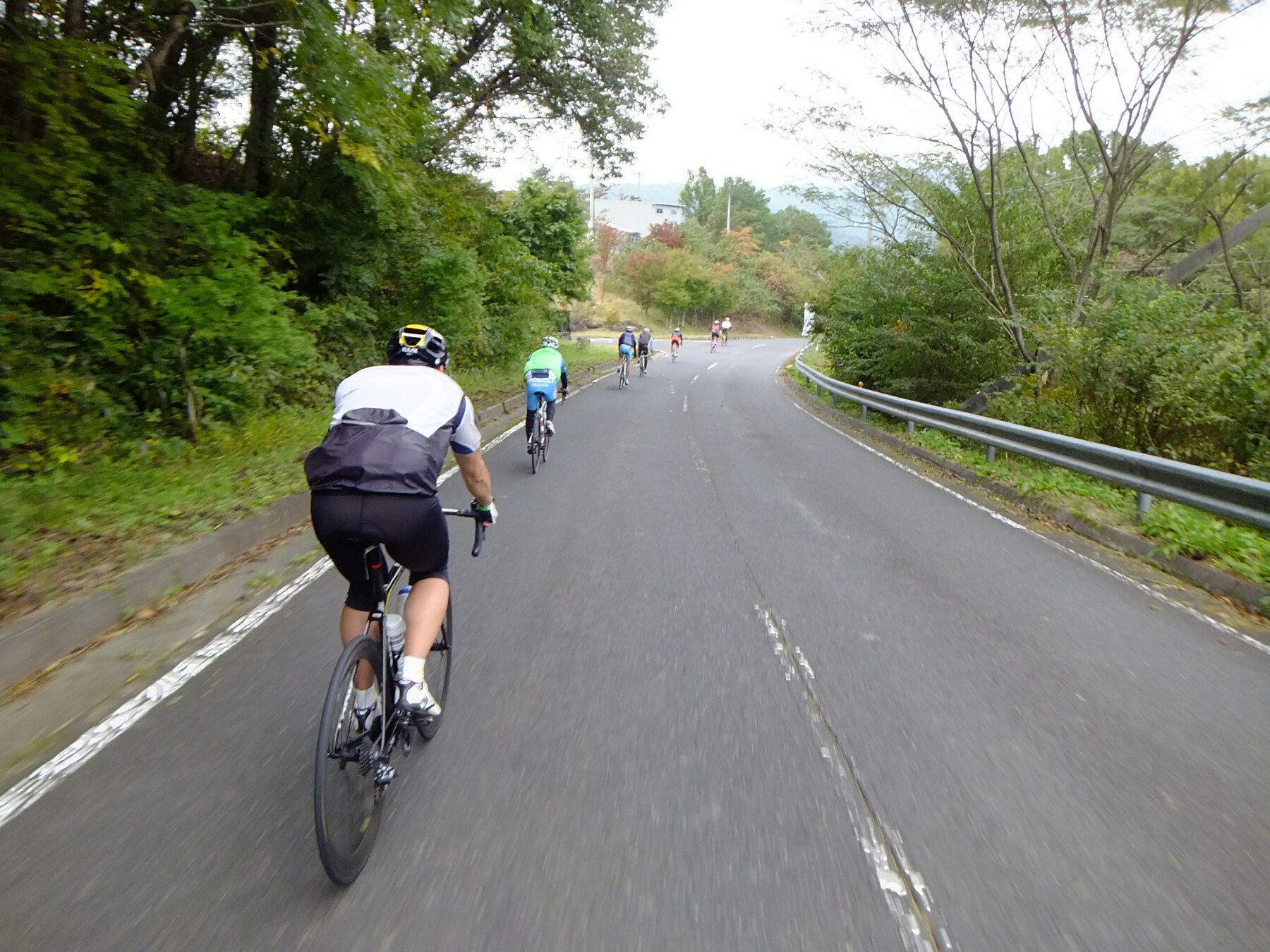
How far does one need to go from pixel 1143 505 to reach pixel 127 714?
8.62 m

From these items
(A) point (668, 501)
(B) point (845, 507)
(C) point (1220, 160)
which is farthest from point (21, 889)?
(C) point (1220, 160)

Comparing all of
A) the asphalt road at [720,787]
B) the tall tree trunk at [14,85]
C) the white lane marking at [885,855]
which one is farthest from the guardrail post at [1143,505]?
the tall tree trunk at [14,85]

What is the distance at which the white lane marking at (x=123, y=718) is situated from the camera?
126 inches

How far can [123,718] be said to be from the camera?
3836 millimetres

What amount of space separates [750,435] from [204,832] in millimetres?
12880

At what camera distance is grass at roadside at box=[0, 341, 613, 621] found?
17.4ft

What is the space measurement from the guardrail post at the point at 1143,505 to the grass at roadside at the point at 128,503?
8329 millimetres

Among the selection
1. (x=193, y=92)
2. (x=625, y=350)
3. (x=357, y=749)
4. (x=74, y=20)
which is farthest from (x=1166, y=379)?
(x=625, y=350)

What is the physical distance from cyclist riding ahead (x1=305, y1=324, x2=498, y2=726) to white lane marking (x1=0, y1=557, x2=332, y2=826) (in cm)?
138

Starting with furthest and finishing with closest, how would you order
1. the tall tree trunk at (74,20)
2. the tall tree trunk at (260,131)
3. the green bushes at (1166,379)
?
the tall tree trunk at (260,131) → the green bushes at (1166,379) → the tall tree trunk at (74,20)

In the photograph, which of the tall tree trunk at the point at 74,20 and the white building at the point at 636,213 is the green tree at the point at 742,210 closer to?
the white building at the point at 636,213

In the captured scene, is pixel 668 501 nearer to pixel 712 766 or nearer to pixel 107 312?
pixel 712 766

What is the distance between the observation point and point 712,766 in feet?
11.4

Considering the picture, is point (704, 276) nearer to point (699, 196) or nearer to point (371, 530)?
point (699, 196)
